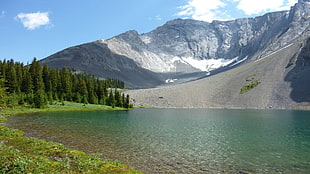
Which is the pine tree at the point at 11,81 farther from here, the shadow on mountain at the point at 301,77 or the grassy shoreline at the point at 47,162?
the shadow on mountain at the point at 301,77

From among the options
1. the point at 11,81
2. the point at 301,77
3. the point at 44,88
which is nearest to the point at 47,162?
the point at 11,81

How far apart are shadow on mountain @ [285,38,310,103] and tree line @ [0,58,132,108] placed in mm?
96838

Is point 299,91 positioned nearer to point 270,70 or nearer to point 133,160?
point 270,70

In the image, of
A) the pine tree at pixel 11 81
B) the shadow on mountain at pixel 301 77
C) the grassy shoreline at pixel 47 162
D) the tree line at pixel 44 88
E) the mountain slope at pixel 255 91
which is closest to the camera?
the grassy shoreline at pixel 47 162

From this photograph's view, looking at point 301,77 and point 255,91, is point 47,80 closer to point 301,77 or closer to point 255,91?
point 255,91

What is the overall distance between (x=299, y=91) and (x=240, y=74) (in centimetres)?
5949

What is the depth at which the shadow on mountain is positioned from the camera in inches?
5044

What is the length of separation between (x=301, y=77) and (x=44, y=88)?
150m

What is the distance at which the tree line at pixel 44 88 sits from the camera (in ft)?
248

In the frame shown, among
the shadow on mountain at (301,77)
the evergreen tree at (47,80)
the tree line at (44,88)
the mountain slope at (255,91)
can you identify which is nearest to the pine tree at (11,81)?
the tree line at (44,88)

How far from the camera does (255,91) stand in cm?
14850

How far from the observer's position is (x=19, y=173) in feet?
37.5

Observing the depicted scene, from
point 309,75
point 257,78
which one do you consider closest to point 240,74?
point 257,78

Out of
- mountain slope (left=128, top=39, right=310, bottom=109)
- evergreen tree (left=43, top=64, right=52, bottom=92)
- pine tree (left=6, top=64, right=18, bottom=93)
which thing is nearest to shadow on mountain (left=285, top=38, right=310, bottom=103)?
mountain slope (left=128, top=39, right=310, bottom=109)
